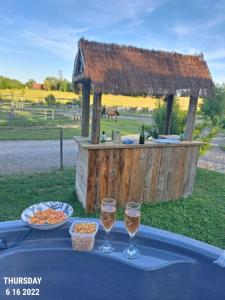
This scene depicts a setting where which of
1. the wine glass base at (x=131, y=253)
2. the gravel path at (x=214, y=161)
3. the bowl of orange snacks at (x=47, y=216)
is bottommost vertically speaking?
the gravel path at (x=214, y=161)

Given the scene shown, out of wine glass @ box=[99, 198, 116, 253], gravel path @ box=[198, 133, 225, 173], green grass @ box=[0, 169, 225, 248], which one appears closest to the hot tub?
wine glass @ box=[99, 198, 116, 253]

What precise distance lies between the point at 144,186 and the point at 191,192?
1.17 meters

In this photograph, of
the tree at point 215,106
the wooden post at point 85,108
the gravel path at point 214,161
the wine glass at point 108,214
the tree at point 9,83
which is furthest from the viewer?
the tree at point 9,83

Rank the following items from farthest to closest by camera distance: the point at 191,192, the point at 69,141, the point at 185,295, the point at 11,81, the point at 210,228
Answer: the point at 11,81 < the point at 69,141 < the point at 191,192 < the point at 210,228 < the point at 185,295

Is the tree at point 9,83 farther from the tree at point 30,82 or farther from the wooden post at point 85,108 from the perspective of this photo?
the wooden post at point 85,108

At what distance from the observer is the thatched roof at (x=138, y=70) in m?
3.91

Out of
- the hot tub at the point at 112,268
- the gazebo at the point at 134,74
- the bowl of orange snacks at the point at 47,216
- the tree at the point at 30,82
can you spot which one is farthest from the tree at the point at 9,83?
the hot tub at the point at 112,268

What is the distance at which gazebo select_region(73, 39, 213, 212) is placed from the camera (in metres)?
4.01

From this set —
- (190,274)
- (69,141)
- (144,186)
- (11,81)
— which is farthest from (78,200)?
(11,81)

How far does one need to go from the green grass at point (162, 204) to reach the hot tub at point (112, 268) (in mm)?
1789

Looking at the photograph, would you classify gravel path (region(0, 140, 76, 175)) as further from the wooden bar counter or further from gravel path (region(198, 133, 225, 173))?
gravel path (region(198, 133, 225, 173))

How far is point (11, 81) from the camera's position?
3900 centimetres

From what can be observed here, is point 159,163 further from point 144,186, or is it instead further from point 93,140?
point 93,140

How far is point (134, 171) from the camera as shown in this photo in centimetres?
456
